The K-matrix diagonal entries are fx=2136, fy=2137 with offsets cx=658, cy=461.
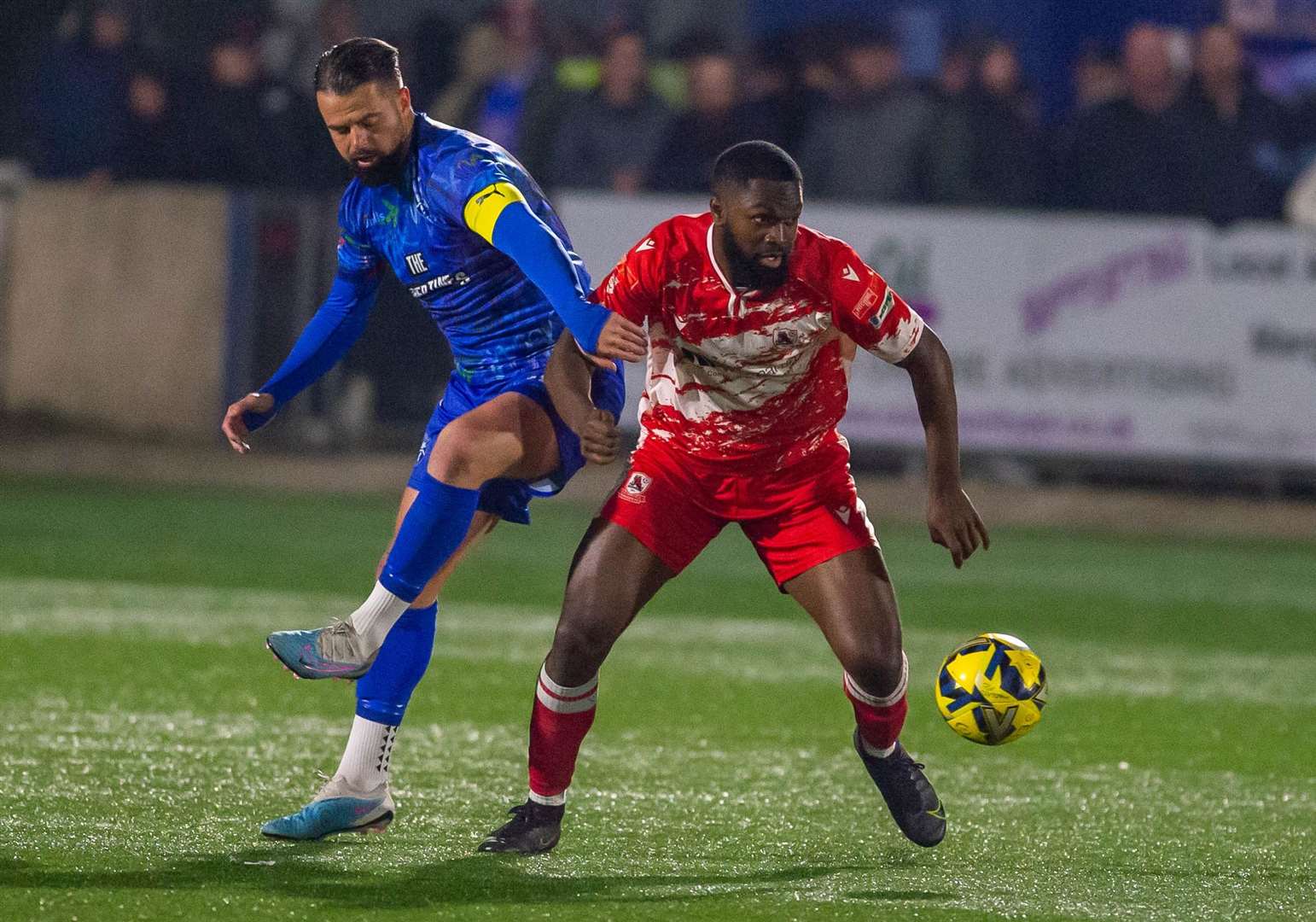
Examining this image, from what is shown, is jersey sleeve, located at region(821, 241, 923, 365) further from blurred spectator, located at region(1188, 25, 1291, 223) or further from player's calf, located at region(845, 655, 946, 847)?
blurred spectator, located at region(1188, 25, 1291, 223)

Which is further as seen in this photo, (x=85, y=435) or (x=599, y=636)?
(x=85, y=435)

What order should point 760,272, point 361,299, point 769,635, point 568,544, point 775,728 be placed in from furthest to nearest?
point 568,544 → point 769,635 → point 775,728 → point 361,299 → point 760,272

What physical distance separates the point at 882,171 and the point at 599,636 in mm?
9766

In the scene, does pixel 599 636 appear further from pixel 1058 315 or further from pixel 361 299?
pixel 1058 315

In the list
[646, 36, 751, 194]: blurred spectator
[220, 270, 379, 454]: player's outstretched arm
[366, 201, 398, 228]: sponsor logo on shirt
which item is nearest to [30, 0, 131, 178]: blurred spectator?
Result: [646, 36, 751, 194]: blurred spectator

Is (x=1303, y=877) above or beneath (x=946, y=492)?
beneath

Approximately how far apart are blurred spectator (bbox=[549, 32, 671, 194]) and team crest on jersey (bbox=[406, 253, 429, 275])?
30.4ft

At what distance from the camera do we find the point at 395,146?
5836 millimetres

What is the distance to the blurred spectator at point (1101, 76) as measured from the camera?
48.1 ft

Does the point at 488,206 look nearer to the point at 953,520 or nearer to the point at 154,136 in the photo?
the point at 953,520

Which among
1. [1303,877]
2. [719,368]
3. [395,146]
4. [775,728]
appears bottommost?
[775,728]

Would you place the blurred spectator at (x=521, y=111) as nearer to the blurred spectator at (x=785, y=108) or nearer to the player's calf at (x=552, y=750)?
the blurred spectator at (x=785, y=108)

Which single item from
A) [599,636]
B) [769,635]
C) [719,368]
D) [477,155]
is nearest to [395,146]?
[477,155]

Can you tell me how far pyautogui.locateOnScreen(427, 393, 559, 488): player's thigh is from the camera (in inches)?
226
